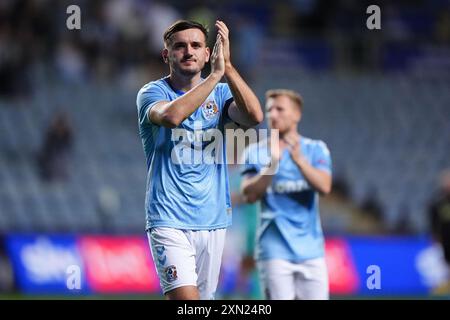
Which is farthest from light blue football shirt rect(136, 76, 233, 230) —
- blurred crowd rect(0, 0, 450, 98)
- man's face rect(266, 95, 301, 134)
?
blurred crowd rect(0, 0, 450, 98)

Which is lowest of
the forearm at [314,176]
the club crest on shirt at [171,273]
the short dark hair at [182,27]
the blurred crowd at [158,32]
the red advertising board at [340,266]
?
the club crest on shirt at [171,273]

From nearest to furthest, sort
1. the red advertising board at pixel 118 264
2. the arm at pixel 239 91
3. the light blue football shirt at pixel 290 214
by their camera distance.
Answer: the arm at pixel 239 91 < the light blue football shirt at pixel 290 214 < the red advertising board at pixel 118 264

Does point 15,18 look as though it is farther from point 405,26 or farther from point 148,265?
point 405,26

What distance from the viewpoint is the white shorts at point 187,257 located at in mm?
6344

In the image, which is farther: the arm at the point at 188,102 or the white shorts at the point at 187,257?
the white shorts at the point at 187,257

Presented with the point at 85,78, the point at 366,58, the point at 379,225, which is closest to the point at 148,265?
the point at 379,225

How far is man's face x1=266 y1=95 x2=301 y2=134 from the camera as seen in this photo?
847 cm

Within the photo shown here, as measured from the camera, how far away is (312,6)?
2202 cm

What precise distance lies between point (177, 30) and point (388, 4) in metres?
16.5

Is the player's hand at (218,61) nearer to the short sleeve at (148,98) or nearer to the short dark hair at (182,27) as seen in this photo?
the short dark hair at (182,27)

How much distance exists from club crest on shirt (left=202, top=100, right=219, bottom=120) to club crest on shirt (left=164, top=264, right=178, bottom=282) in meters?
0.96

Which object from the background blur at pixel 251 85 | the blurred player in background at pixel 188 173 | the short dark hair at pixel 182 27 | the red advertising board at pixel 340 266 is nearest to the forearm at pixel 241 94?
the blurred player in background at pixel 188 173

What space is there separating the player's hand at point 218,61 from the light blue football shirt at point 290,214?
2354 mm
